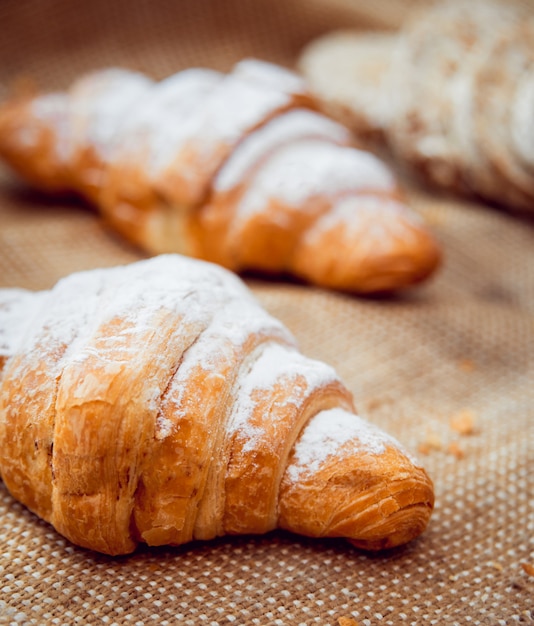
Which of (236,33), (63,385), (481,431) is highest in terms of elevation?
(236,33)

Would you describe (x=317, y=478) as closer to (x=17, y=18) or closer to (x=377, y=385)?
(x=377, y=385)

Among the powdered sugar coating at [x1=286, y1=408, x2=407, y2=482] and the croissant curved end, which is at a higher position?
the powdered sugar coating at [x1=286, y1=408, x2=407, y2=482]

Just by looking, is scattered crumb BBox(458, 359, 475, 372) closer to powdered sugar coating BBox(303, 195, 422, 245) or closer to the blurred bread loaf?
powdered sugar coating BBox(303, 195, 422, 245)

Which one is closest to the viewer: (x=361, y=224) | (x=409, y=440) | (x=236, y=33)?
(x=409, y=440)

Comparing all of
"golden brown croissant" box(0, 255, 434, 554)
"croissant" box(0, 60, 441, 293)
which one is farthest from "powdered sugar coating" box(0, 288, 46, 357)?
"croissant" box(0, 60, 441, 293)

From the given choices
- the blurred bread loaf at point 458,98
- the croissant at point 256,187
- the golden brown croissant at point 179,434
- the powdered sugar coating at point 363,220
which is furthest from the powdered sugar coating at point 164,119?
the golden brown croissant at point 179,434

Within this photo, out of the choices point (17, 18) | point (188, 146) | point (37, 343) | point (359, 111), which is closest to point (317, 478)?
point (37, 343)

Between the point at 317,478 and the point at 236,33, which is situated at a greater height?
the point at 236,33
